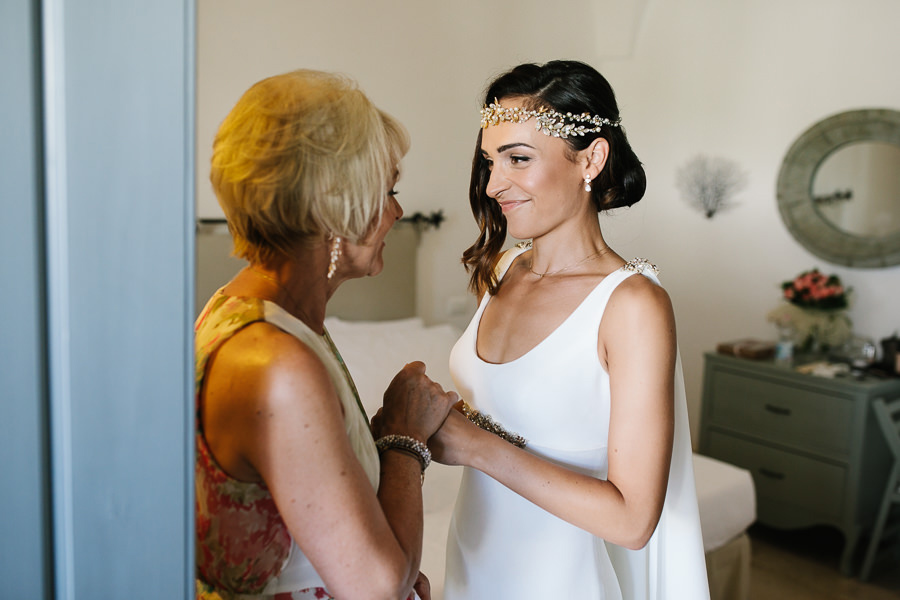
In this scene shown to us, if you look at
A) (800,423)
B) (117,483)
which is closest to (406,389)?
(117,483)

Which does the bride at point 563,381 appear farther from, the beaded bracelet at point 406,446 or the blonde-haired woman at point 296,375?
the blonde-haired woman at point 296,375

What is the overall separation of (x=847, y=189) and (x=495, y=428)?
102 inches

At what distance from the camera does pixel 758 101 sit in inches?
111

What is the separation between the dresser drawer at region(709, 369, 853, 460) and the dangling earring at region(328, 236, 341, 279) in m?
2.50

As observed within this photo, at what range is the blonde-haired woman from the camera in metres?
0.52

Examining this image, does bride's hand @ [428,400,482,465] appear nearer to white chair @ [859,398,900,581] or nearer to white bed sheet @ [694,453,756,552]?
white bed sheet @ [694,453,756,552]

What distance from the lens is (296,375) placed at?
1.69ft

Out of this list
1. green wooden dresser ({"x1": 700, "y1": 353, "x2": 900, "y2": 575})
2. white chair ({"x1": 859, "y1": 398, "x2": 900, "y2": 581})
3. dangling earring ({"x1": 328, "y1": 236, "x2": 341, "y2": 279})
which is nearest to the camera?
dangling earring ({"x1": 328, "y1": 236, "x2": 341, "y2": 279})

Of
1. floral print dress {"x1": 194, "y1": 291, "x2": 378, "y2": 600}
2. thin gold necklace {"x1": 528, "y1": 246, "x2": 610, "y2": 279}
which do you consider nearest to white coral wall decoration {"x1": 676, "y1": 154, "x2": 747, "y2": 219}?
thin gold necklace {"x1": 528, "y1": 246, "x2": 610, "y2": 279}

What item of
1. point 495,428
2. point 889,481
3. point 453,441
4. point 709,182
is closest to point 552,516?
point 495,428

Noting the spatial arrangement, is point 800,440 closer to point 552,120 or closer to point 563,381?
point 563,381

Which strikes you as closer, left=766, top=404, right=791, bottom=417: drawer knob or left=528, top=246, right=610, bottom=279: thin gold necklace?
left=528, top=246, right=610, bottom=279: thin gold necklace

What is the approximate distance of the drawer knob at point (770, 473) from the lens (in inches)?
111

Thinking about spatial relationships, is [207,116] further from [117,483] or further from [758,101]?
[758,101]
